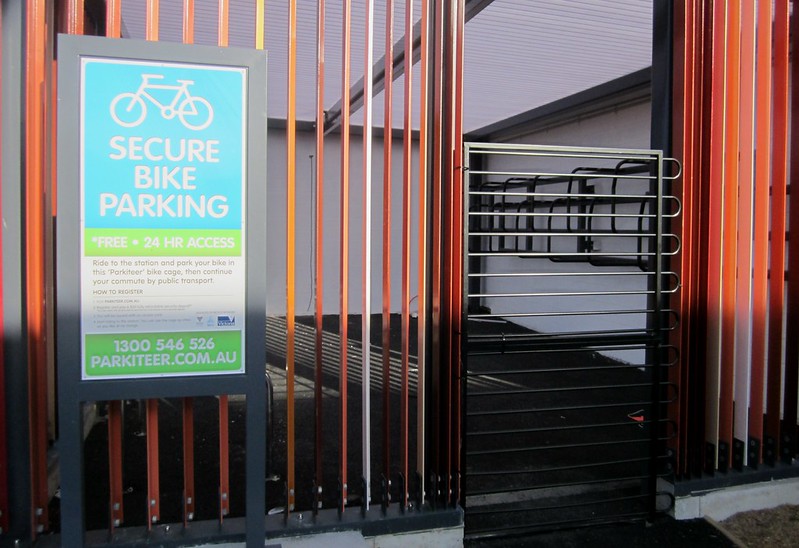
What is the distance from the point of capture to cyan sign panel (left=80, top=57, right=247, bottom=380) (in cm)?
213

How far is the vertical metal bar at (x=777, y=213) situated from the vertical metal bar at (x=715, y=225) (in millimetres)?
387

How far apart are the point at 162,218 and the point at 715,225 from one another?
2699 mm

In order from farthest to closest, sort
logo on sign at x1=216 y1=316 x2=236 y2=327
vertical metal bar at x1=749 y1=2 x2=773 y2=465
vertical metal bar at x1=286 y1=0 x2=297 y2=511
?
vertical metal bar at x1=749 y1=2 x2=773 y2=465 → vertical metal bar at x1=286 y1=0 x2=297 y2=511 → logo on sign at x1=216 y1=316 x2=236 y2=327

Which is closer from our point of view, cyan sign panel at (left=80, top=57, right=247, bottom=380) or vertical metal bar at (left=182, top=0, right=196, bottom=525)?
cyan sign panel at (left=80, top=57, right=247, bottom=380)

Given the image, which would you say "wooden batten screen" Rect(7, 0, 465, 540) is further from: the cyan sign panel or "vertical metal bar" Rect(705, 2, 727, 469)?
"vertical metal bar" Rect(705, 2, 727, 469)

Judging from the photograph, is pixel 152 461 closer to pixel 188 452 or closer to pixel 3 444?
pixel 188 452

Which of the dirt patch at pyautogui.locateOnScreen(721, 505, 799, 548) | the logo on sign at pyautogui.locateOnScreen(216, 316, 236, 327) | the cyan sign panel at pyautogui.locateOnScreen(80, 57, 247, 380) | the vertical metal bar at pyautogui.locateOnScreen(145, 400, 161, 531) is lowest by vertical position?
the dirt patch at pyautogui.locateOnScreen(721, 505, 799, 548)

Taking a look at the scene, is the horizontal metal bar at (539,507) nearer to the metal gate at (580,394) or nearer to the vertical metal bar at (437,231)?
the metal gate at (580,394)

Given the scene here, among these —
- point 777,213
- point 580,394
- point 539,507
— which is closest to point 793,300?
point 777,213

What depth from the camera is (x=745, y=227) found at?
336 cm

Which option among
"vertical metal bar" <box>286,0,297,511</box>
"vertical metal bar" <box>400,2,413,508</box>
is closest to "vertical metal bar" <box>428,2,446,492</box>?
"vertical metal bar" <box>400,2,413,508</box>

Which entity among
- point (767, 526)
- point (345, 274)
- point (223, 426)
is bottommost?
point (767, 526)

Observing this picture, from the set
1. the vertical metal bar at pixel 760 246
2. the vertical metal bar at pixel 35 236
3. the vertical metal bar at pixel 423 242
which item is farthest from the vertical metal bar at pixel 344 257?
the vertical metal bar at pixel 760 246

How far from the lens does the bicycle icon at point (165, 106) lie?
2.15m
